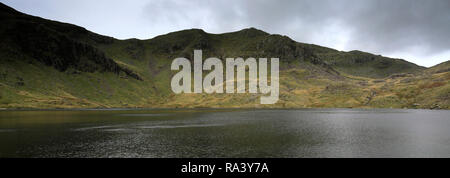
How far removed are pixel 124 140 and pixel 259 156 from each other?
38.5 metres

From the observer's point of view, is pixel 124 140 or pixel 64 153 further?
pixel 124 140

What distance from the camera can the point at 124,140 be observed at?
72.1m
